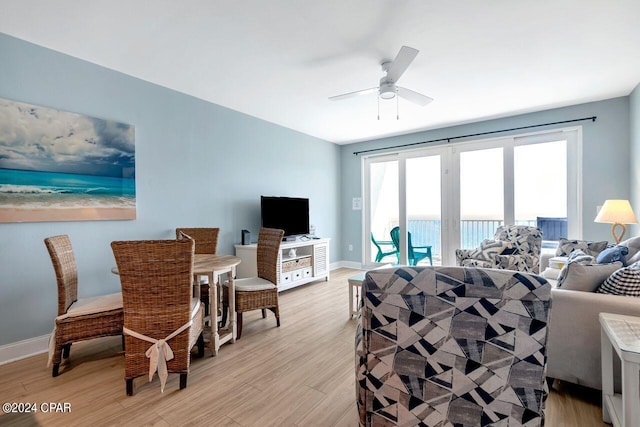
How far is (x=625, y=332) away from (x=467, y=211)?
3637 millimetres

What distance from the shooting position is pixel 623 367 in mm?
1255

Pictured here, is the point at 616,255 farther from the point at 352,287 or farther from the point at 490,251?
the point at 352,287

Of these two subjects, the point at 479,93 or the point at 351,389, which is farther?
the point at 479,93

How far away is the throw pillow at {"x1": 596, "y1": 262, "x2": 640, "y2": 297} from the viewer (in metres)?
1.67

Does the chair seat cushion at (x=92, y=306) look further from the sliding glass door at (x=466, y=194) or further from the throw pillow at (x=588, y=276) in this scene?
the sliding glass door at (x=466, y=194)

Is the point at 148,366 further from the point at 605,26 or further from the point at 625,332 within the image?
the point at 605,26

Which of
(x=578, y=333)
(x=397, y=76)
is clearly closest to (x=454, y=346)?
(x=578, y=333)

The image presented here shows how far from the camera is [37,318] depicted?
2486mm

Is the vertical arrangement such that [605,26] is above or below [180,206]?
above

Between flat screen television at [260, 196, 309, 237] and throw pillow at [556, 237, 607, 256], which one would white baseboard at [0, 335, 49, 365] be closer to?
flat screen television at [260, 196, 309, 237]

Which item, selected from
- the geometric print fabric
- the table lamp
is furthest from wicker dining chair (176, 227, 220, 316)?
the table lamp

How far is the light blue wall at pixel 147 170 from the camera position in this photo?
7.88 ft

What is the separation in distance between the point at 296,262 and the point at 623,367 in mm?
3543

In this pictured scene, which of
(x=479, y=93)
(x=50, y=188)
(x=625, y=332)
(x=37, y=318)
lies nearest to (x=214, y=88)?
(x=50, y=188)
